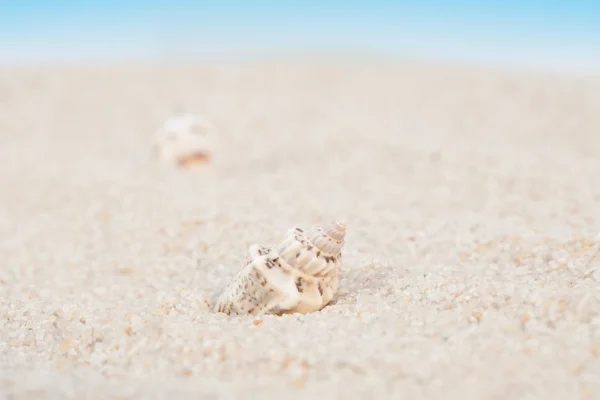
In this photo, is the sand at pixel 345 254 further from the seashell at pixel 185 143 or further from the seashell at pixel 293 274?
the seashell at pixel 185 143

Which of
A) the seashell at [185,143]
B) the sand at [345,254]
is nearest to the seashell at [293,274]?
the sand at [345,254]

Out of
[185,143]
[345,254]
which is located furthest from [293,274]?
[185,143]

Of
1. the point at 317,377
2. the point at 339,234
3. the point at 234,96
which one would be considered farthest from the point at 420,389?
the point at 234,96

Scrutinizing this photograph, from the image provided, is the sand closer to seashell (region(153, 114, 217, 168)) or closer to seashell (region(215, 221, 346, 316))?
seashell (region(215, 221, 346, 316))

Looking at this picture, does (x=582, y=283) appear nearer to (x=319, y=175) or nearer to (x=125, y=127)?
(x=319, y=175)

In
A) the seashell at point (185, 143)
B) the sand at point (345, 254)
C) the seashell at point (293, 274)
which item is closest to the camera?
the sand at point (345, 254)

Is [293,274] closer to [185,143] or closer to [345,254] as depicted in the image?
[345,254]
